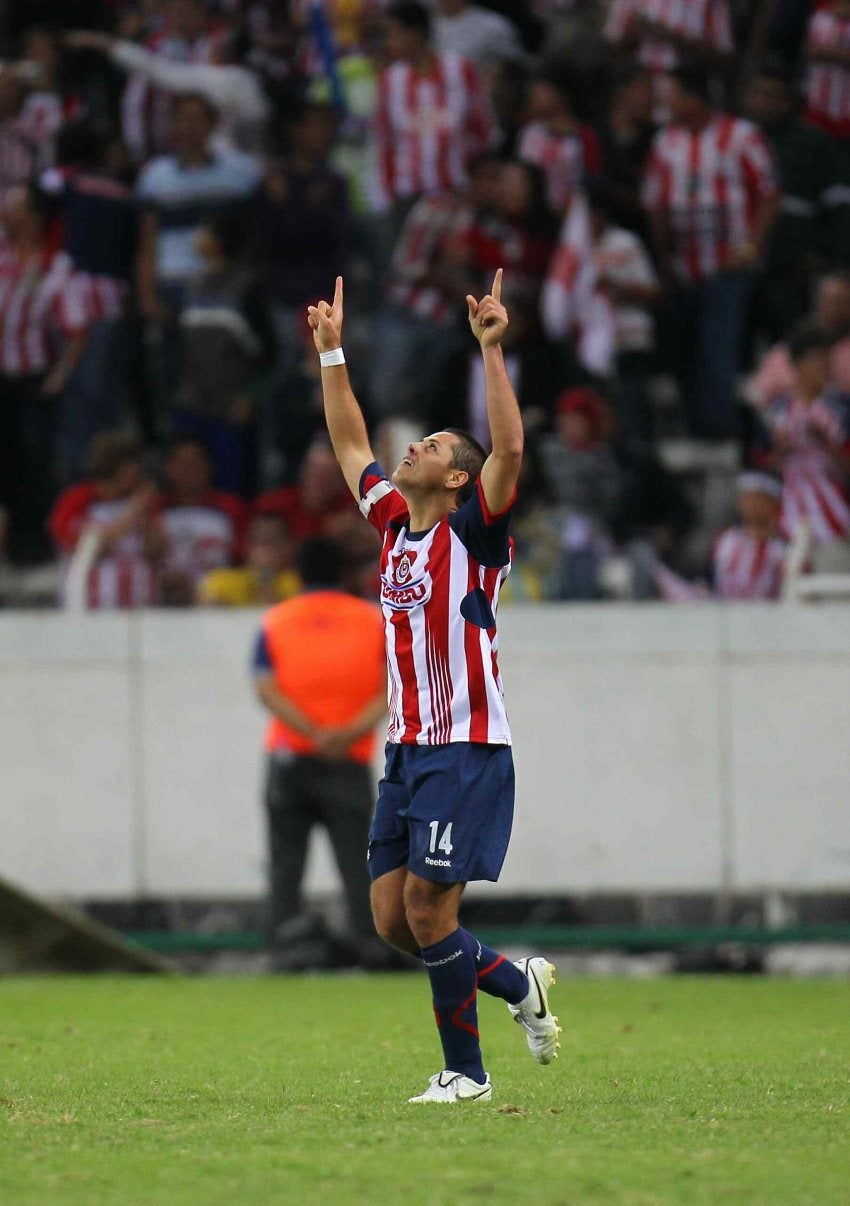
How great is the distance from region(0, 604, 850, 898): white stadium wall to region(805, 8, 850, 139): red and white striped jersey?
15.7 feet

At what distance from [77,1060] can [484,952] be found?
187cm

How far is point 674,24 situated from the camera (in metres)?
16.1

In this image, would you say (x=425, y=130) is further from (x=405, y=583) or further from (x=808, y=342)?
(x=405, y=583)

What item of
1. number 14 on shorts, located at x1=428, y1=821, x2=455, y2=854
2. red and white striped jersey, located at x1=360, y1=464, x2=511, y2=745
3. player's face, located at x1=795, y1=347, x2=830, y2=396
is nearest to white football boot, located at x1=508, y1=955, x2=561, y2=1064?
number 14 on shorts, located at x1=428, y1=821, x2=455, y2=854

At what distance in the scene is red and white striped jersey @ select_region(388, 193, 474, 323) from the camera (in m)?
15.0

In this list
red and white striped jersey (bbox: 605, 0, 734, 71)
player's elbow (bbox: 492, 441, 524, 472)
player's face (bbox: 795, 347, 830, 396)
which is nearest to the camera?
player's elbow (bbox: 492, 441, 524, 472)

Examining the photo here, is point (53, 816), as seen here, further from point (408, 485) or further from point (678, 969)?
point (408, 485)

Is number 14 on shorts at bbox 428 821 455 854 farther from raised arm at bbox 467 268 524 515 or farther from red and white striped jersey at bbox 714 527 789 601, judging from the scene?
red and white striped jersey at bbox 714 527 789 601

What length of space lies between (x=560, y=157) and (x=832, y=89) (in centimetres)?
210

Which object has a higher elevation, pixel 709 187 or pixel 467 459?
pixel 709 187

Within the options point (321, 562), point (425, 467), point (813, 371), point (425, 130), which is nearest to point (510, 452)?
point (425, 467)

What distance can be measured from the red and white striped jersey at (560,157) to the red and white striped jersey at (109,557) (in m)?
3.84

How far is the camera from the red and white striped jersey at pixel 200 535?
14258 millimetres

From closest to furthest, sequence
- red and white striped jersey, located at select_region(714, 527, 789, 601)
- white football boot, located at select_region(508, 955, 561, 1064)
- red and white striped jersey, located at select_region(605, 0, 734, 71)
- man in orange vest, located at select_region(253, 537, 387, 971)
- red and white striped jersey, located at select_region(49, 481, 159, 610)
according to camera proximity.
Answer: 1. white football boot, located at select_region(508, 955, 561, 1064)
2. man in orange vest, located at select_region(253, 537, 387, 971)
3. red and white striped jersey, located at select_region(714, 527, 789, 601)
4. red and white striped jersey, located at select_region(49, 481, 159, 610)
5. red and white striped jersey, located at select_region(605, 0, 734, 71)
